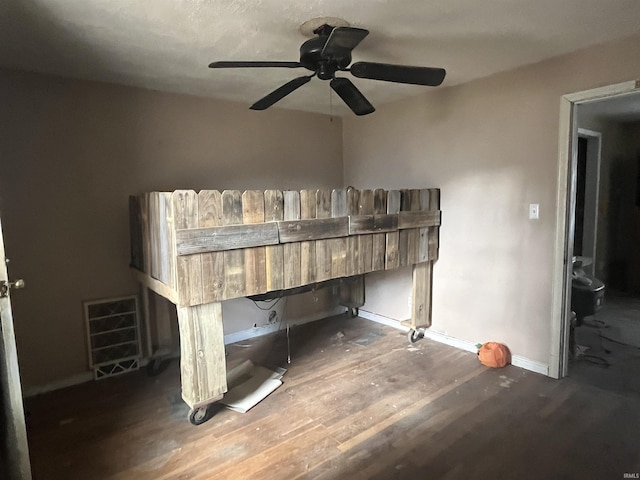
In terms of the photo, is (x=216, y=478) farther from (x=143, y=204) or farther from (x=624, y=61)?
(x=624, y=61)

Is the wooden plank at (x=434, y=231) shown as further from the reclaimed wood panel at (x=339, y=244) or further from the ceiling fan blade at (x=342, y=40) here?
the ceiling fan blade at (x=342, y=40)

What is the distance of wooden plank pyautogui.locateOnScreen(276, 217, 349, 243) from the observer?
2355 millimetres

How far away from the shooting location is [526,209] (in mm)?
2801

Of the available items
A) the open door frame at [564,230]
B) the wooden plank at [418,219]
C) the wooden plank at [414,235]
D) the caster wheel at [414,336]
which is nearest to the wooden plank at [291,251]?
the wooden plank at [418,219]

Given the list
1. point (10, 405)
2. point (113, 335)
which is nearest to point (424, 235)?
point (113, 335)

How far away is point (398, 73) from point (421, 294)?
2016 millimetres

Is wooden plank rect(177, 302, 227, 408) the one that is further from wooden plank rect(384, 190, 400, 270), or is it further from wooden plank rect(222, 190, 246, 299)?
wooden plank rect(384, 190, 400, 270)

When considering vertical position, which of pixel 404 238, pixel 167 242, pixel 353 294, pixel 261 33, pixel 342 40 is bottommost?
pixel 353 294

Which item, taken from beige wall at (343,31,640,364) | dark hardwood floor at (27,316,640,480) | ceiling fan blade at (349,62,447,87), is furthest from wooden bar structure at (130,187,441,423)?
ceiling fan blade at (349,62,447,87)

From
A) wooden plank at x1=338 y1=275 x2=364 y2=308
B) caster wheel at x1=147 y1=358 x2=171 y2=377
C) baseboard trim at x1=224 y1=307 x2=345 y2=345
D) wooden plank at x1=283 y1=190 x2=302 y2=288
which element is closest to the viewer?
wooden plank at x1=283 y1=190 x2=302 y2=288

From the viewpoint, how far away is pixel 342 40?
1.68m

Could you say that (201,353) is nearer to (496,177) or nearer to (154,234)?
(154,234)

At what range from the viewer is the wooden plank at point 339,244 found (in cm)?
260

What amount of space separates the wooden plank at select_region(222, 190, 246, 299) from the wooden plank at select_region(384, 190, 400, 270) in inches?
47.3
